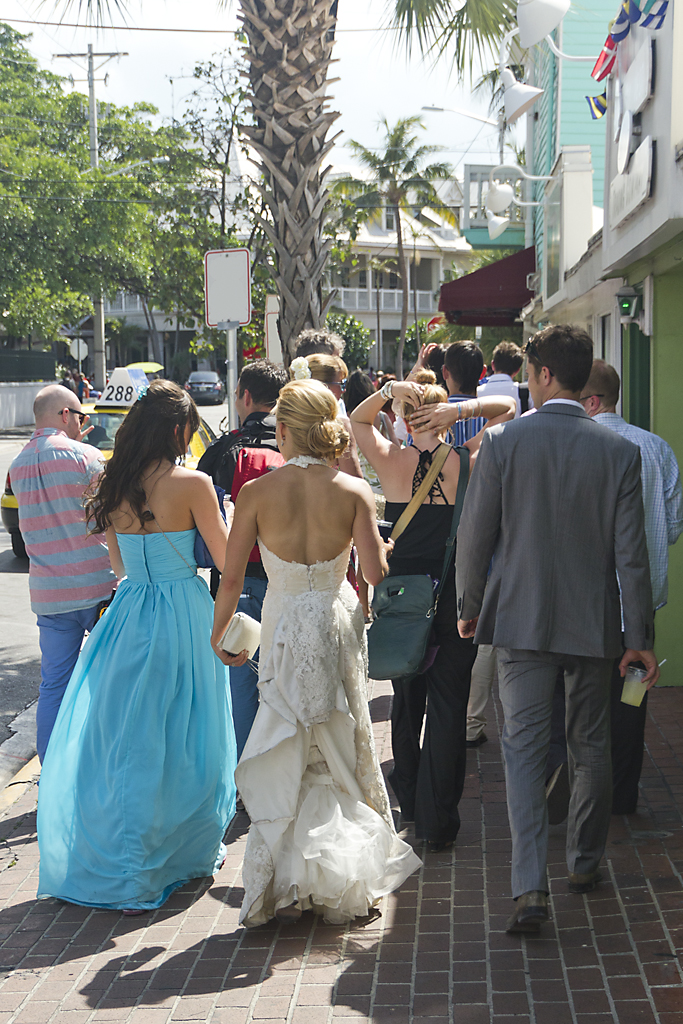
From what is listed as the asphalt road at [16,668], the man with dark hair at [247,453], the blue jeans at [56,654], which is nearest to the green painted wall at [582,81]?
the asphalt road at [16,668]

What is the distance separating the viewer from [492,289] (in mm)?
17594

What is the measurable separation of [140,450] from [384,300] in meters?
65.6

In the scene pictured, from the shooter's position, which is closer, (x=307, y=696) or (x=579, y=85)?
(x=307, y=696)

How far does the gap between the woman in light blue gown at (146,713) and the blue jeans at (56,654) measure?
2.50 feet

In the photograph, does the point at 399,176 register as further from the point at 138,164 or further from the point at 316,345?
the point at 316,345

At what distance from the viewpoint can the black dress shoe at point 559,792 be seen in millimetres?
4180

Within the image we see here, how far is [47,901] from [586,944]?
2.08 meters

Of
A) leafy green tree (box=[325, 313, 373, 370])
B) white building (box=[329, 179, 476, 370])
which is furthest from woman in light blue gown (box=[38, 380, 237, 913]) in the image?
white building (box=[329, 179, 476, 370])

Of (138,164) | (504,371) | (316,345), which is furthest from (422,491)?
(138,164)

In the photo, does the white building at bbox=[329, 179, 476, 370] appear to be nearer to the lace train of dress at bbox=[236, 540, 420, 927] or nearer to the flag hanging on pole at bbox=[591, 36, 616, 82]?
the flag hanging on pole at bbox=[591, 36, 616, 82]

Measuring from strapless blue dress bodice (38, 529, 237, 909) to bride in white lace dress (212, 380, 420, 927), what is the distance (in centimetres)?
A: 51

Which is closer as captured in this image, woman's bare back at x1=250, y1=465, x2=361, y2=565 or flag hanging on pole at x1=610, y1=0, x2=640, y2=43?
woman's bare back at x1=250, y1=465, x2=361, y2=565

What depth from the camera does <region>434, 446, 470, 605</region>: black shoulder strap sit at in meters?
4.36

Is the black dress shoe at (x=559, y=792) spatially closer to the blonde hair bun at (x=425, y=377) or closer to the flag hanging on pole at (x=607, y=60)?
the blonde hair bun at (x=425, y=377)
